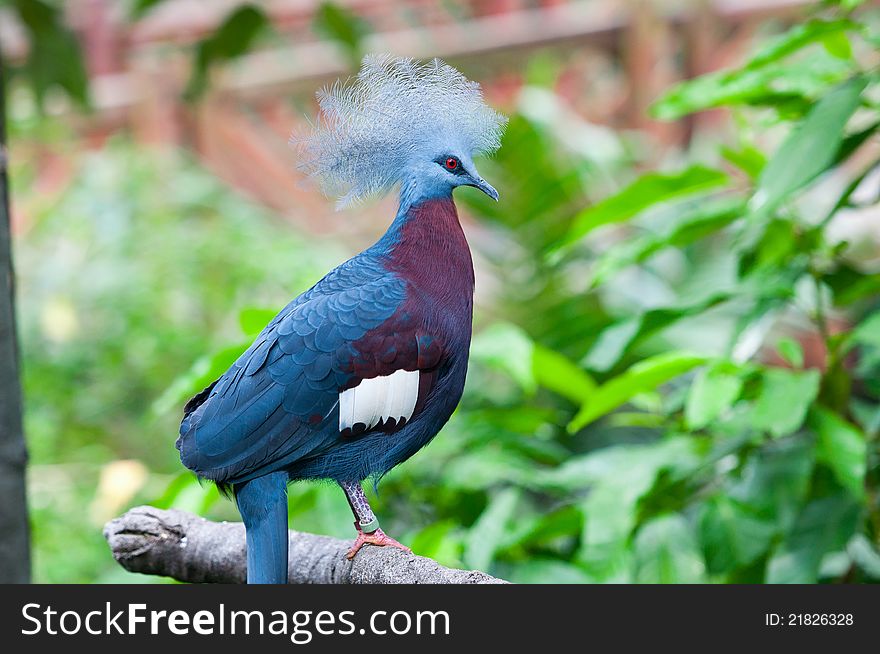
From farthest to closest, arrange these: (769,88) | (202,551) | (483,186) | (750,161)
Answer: (750,161), (769,88), (202,551), (483,186)

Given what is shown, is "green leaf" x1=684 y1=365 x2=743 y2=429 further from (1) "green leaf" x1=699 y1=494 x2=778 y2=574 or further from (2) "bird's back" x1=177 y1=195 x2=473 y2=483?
Result: (2) "bird's back" x1=177 y1=195 x2=473 y2=483

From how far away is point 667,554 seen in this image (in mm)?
1763

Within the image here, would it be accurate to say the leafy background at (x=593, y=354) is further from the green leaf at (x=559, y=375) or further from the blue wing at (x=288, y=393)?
the blue wing at (x=288, y=393)

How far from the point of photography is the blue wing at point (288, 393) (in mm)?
904

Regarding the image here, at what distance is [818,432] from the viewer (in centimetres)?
164

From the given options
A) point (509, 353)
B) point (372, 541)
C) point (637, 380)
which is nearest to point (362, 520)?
point (372, 541)

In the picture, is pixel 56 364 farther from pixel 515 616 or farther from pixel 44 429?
pixel 515 616

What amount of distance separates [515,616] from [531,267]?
1.81 meters

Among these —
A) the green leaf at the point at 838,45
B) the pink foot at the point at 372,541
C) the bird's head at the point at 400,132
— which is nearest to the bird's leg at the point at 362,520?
the pink foot at the point at 372,541

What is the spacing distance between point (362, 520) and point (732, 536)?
2.86ft

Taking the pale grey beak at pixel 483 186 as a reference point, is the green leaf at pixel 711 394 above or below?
above

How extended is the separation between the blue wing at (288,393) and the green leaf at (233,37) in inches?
48.1

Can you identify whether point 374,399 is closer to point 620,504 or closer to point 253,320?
point 253,320

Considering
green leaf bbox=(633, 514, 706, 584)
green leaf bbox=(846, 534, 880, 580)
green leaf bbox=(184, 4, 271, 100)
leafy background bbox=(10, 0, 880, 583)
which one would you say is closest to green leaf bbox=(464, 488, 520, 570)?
leafy background bbox=(10, 0, 880, 583)
